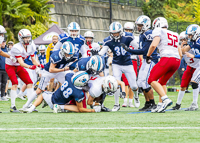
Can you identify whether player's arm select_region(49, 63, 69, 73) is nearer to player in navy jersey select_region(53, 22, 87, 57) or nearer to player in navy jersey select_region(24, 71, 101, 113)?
player in navy jersey select_region(24, 71, 101, 113)

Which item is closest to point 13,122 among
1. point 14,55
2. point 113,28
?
point 14,55

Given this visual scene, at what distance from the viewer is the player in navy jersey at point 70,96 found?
746 centimetres

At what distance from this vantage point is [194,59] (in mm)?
8578

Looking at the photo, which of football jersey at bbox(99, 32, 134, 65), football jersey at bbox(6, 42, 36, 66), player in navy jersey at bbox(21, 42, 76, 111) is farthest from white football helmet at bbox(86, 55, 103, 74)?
football jersey at bbox(6, 42, 36, 66)

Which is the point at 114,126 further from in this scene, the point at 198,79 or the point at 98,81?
the point at 198,79

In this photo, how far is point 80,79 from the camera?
741 cm

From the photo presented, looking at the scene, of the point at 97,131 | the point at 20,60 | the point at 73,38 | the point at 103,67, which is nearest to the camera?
the point at 97,131

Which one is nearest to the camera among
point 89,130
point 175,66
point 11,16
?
point 89,130

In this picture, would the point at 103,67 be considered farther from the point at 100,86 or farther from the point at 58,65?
the point at 58,65

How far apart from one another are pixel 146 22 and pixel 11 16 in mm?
14070

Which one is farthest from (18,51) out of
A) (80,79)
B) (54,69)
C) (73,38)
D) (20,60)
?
(80,79)

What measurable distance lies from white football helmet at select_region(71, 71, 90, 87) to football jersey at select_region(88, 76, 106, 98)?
0.28 m

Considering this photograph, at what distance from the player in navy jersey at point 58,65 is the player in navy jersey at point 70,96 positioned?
0.44 m

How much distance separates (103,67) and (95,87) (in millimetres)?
547
